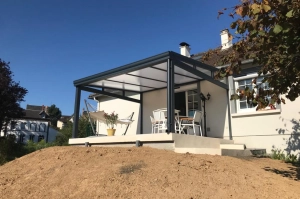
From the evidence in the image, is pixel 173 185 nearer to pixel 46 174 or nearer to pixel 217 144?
pixel 46 174

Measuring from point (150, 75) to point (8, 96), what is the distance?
1162cm

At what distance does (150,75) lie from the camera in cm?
927

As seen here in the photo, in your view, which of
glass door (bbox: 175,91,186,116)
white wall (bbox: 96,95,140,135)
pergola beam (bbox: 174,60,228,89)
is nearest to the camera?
pergola beam (bbox: 174,60,228,89)

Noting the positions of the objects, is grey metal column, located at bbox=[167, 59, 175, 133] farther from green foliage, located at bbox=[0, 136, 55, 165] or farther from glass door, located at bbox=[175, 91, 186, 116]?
green foliage, located at bbox=[0, 136, 55, 165]

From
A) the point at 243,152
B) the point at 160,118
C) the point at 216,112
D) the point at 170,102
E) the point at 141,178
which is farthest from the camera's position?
the point at 216,112

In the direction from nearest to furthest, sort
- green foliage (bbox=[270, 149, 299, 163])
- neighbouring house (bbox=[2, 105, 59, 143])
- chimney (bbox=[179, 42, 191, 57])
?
green foliage (bbox=[270, 149, 299, 163]) → chimney (bbox=[179, 42, 191, 57]) → neighbouring house (bbox=[2, 105, 59, 143])

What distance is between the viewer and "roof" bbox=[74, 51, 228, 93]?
744 cm

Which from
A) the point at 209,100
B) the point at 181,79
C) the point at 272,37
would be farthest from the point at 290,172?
the point at 181,79

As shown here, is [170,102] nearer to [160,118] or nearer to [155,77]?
[160,118]

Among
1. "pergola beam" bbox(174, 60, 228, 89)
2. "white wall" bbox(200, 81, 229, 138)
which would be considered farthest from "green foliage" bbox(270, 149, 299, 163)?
"pergola beam" bbox(174, 60, 228, 89)

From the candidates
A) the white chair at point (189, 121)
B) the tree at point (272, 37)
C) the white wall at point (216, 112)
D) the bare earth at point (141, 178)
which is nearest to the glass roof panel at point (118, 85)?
the white wall at point (216, 112)

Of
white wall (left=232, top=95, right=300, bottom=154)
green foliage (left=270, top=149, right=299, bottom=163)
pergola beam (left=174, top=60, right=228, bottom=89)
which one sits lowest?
green foliage (left=270, top=149, right=299, bottom=163)

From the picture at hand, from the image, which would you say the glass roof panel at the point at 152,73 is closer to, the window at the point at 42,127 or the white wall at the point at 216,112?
the white wall at the point at 216,112

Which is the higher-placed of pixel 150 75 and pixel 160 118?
pixel 150 75
